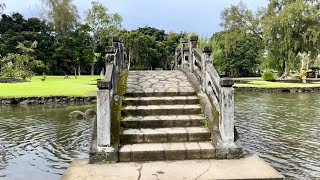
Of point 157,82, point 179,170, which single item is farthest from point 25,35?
point 179,170

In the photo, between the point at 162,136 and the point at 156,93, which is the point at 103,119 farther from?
the point at 156,93

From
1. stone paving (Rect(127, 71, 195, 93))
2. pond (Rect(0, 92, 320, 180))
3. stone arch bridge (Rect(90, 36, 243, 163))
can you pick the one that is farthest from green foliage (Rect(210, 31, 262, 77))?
stone arch bridge (Rect(90, 36, 243, 163))

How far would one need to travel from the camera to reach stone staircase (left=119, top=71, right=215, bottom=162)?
6.41 meters

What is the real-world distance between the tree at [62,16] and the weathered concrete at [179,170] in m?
53.7

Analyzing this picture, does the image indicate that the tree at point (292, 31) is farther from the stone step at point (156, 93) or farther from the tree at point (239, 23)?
the stone step at point (156, 93)

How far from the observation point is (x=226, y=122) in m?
6.65

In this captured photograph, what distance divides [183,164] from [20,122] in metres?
10.1

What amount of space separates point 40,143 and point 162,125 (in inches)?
183

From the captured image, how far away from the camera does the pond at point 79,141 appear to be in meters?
7.60

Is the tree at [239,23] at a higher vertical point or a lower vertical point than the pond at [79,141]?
higher

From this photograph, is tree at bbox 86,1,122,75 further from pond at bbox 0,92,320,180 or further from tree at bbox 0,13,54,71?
pond at bbox 0,92,320,180

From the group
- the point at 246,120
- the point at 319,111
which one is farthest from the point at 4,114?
the point at 319,111

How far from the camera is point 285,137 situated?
10.7 m

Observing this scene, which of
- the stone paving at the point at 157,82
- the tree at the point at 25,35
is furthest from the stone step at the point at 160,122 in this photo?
the tree at the point at 25,35
